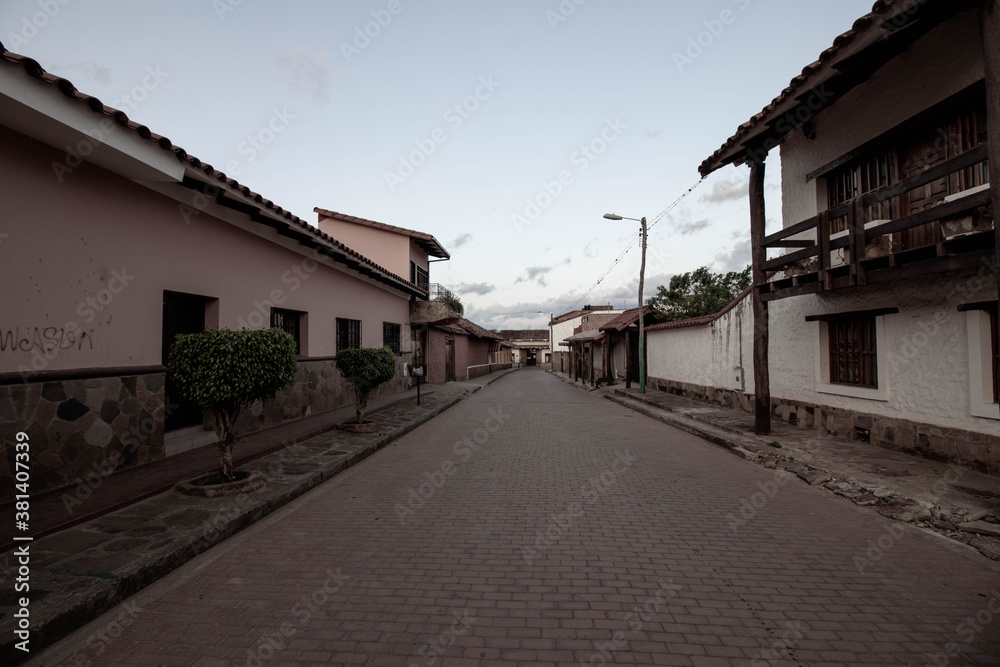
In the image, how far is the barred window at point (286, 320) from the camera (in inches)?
396

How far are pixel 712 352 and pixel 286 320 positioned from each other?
1125cm

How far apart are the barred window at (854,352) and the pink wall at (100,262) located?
34.3 feet

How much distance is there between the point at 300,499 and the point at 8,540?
2.35 meters

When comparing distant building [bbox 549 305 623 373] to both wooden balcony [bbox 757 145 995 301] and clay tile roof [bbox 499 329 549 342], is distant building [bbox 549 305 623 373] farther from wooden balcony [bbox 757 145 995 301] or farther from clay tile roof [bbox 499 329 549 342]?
wooden balcony [bbox 757 145 995 301]

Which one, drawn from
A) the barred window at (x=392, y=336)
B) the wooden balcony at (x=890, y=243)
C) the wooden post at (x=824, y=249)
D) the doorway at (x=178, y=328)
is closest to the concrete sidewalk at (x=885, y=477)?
the wooden balcony at (x=890, y=243)

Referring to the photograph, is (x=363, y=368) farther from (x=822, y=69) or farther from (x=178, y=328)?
(x=822, y=69)

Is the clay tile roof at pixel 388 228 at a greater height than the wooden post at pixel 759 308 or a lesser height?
greater

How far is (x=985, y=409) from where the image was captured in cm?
596

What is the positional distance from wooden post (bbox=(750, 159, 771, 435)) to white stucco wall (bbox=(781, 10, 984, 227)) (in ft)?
3.85

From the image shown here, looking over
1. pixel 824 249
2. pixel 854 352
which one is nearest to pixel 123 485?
pixel 824 249

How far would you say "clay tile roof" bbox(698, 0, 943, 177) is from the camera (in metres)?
5.42

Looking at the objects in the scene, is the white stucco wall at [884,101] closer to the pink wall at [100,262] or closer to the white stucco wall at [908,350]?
the white stucco wall at [908,350]

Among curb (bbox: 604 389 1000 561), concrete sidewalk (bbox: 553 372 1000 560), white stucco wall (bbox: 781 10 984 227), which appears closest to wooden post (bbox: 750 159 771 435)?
concrete sidewalk (bbox: 553 372 1000 560)

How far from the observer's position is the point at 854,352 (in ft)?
27.6
